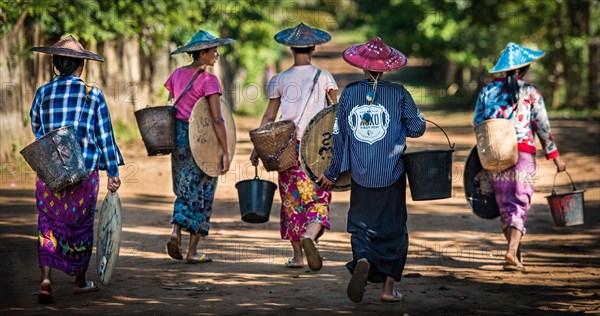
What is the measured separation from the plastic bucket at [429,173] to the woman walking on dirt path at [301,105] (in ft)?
4.49

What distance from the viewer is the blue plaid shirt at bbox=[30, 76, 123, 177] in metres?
6.57

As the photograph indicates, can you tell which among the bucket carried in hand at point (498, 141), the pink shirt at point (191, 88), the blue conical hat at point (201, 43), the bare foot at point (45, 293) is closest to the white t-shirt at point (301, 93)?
the pink shirt at point (191, 88)

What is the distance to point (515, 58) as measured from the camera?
26.1ft

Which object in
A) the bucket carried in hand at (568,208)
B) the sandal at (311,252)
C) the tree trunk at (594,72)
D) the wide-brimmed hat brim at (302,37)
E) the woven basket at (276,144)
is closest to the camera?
the sandal at (311,252)

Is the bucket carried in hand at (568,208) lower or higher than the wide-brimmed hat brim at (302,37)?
lower

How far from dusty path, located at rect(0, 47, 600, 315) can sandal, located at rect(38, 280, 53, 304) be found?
0.06 m

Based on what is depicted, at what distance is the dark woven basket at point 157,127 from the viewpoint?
7637 millimetres

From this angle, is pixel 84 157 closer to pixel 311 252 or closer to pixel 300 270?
pixel 311 252

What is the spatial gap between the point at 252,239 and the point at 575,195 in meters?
3.38

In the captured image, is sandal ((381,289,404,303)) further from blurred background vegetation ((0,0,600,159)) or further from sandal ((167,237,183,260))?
Answer: blurred background vegetation ((0,0,600,159))

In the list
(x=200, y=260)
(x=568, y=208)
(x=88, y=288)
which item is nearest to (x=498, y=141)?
(x=568, y=208)

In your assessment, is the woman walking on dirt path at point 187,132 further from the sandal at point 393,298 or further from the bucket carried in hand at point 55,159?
the sandal at point 393,298

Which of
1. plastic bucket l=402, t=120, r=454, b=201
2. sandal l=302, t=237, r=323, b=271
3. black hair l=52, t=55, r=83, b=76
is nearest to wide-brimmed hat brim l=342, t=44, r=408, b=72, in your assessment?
plastic bucket l=402, t=120, r=454, b=201

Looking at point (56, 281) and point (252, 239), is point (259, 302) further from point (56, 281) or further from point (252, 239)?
point (252, 239)
